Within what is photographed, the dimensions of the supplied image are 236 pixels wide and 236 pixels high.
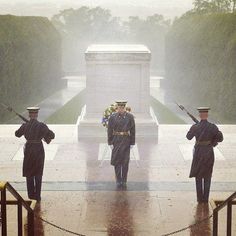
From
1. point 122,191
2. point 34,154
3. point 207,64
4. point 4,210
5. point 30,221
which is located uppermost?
point 4,210

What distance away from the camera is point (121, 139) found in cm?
953

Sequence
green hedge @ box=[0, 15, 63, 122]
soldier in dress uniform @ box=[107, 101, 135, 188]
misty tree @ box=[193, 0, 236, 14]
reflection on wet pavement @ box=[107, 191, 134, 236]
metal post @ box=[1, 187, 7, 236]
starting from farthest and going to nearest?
misty tree @ box=[193, 0, 236, 14]
green hedge @ box=[0, 15, 63, 122]
soldier in dress uniform @ box=[107, 101, 135, 188]
reflection on wet pavement @ box=[107, 191, 134, 236]
metal post @ box=[1, 187, 7, 236]

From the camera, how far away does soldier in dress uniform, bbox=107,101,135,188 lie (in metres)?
9.48

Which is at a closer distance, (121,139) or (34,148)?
(34,148)

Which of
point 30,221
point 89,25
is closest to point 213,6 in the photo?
point 89,25

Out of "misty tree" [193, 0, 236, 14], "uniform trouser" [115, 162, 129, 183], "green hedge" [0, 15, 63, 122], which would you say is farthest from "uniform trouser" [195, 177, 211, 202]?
"misty tree" [193, 0, 236, 14]

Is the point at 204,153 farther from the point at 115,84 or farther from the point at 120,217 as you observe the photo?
the point at 115,84

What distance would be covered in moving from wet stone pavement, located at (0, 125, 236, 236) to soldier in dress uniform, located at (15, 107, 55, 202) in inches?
10.8

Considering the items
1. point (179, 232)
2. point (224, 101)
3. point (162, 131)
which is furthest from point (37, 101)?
point (179, 232)

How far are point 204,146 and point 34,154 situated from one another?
263cm

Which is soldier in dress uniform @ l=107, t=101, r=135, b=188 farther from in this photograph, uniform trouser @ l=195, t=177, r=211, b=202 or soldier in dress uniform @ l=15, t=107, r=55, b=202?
uniform trouser @ l=195, t=177, r=211, b=202

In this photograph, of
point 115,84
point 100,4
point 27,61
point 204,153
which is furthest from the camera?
point 100,4

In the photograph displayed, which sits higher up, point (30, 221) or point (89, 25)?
point (30, 221)

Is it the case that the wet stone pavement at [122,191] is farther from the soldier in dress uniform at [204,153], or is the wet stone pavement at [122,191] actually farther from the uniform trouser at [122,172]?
the soldier in dress uniform at [204,153]
